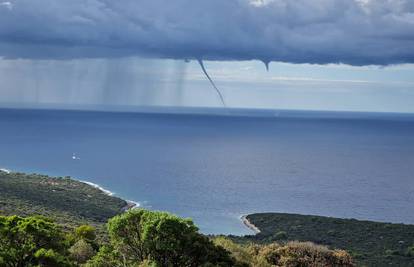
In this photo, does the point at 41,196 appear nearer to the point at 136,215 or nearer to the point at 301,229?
the point at 301,229

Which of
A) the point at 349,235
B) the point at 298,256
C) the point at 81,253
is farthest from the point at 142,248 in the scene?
the point at 349,235

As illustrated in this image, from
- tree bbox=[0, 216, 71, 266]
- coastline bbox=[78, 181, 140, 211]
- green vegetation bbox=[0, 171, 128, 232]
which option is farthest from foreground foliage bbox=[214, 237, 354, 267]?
coastline bbox=[78, 181, 140, 211]

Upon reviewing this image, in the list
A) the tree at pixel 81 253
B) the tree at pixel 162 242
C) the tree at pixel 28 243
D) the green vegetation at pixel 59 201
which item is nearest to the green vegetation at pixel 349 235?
the green vegetation at pixel 59 201

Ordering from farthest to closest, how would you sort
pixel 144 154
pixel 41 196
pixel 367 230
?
pixel 144 154 < pixel 41 196 < pixel 367 230

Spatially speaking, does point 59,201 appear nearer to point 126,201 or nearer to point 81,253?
point 126,201

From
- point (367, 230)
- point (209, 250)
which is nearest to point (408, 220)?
point (367, 230)

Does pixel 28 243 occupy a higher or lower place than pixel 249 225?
higher
